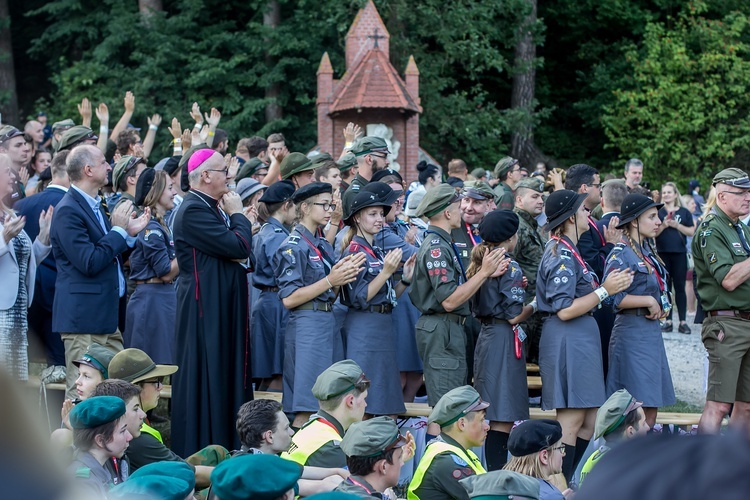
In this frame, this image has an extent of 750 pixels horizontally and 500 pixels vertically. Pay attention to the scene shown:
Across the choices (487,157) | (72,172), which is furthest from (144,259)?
(487,157)

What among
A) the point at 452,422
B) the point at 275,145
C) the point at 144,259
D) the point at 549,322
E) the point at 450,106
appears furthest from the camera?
the point at 450,106

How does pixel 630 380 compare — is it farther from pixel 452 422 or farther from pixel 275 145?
pixel 275 145

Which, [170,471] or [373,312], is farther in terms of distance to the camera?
[373,312]

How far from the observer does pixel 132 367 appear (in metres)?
6.16

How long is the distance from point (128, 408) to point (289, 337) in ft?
6.80

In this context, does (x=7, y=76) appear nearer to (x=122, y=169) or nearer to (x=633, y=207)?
(x=122, y=169)

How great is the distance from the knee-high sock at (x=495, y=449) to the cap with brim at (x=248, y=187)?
10.8 feet

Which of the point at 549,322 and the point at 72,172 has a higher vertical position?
the point at 72,172

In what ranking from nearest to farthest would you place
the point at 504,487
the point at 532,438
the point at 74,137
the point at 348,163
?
the point at 504,487
the point at 532,438
the point at 74,137
the point at 348,163

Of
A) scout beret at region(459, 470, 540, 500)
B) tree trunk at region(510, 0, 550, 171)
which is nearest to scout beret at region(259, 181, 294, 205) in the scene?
scout beret at region(459, 470, 540, 500)

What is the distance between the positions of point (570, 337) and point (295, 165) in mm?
2775

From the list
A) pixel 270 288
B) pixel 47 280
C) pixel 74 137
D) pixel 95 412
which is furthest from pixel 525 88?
pixel 95 412

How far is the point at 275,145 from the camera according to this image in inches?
451

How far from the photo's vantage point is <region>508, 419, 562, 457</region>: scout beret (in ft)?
18.6
